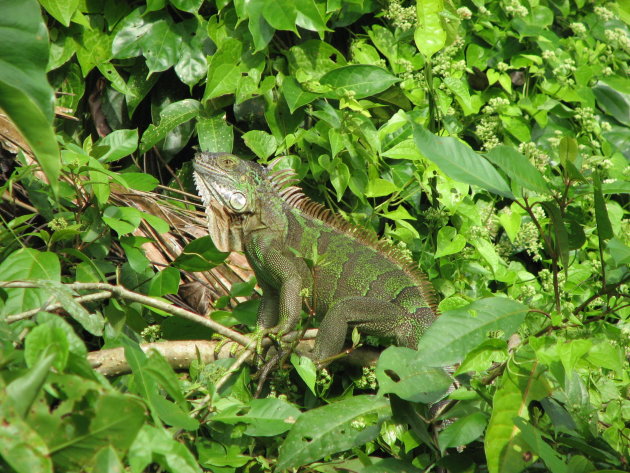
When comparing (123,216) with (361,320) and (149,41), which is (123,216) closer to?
(361,320)

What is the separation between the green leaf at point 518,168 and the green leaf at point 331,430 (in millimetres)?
668

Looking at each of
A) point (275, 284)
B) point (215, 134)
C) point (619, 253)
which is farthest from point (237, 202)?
point (619, 253)

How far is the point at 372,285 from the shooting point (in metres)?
3.12

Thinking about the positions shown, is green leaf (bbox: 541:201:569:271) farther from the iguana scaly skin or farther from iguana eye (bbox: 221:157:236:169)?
iguana eye (bbox: 221:157:236:169)

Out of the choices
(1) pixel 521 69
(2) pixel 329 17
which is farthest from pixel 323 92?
(1) pixel 521 69

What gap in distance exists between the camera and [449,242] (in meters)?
3.56

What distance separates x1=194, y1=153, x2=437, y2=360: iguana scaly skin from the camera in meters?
2.95

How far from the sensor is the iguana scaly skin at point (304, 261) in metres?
2.95

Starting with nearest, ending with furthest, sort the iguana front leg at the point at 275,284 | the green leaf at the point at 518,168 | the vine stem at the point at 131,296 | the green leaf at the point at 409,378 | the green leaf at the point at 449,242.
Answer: the green leaf at the point at 409,378 < the green leaf at the point at 518,168 < the vine stem at the point at 131,296 < the iguana front leg at the point at 275,284 < the green leaf at the point at 449,242

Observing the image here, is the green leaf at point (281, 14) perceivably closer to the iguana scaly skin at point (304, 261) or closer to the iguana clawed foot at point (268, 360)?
the iguana scaly skin at point (304, 261)

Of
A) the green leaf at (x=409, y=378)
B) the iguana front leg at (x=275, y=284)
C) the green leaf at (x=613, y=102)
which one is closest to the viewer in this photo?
the green leaf at (x=409, y=378)

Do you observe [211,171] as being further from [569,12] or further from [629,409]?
[569,12]

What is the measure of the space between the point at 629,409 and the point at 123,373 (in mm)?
1618

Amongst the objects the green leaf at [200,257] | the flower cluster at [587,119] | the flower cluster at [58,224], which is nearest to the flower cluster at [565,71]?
the flower cluster at [587,119]
